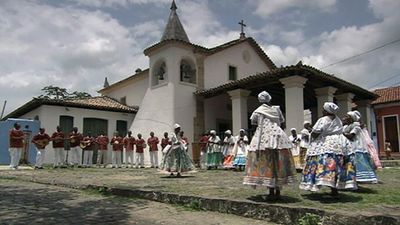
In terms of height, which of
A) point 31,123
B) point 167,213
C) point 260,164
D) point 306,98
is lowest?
point 167,213

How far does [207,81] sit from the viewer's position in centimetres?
2198

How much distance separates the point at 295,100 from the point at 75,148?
32.7 feet

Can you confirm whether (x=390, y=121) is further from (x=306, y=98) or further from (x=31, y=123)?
(x=31, y=123)

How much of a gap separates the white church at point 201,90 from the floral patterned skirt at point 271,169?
37.2ft

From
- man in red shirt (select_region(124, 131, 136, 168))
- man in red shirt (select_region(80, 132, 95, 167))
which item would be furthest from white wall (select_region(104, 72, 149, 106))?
man in red shirt (select_region(80, 132, 95, 167))

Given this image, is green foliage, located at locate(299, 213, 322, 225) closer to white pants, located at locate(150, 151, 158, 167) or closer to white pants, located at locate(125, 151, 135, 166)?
white pants, located at locate(150, 151, 158, 167)

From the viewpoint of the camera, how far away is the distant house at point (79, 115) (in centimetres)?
2123

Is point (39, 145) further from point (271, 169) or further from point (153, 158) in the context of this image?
point (271, 169)

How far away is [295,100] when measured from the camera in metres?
16.2

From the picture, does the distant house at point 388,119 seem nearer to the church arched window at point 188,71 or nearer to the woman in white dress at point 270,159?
the church arched window at point 188,71

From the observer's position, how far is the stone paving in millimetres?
5309

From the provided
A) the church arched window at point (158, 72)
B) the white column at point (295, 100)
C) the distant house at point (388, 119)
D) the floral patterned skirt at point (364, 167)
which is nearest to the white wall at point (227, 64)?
the church arched window at point (158, 72)

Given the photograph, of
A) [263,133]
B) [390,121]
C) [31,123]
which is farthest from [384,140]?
[263,133]

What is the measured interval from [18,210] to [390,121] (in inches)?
1054
